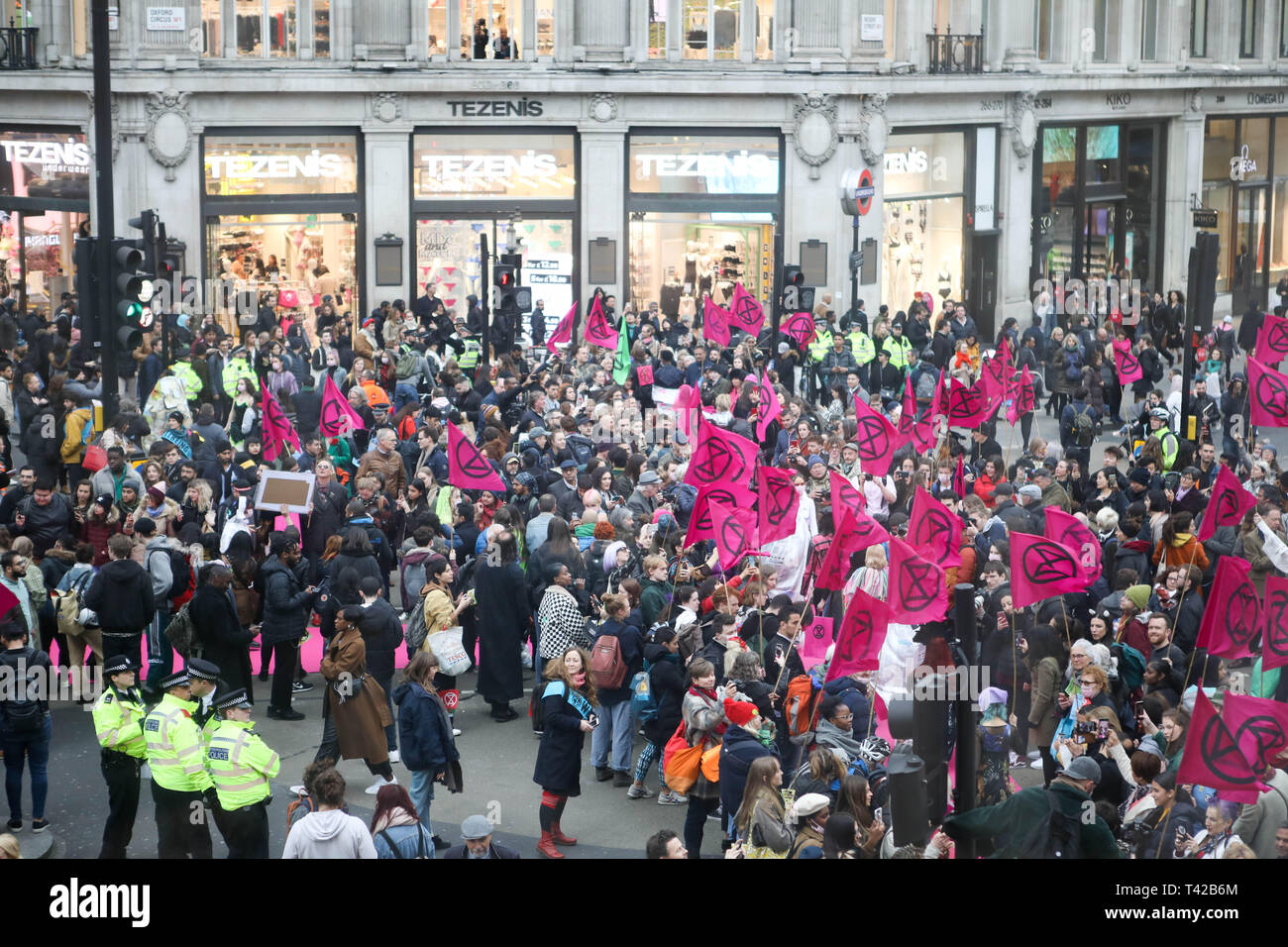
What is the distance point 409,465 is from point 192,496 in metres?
3.73

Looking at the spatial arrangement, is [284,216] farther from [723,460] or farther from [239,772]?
[239,772]

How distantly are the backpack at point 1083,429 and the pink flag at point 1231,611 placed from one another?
1091 centimetres

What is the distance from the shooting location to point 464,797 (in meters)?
13.4

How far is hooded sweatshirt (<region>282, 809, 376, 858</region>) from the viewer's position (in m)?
9.73

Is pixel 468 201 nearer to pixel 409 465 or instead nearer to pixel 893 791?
pixel 409 465

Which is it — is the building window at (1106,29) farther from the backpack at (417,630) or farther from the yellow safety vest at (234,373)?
the backpack at (417,630)

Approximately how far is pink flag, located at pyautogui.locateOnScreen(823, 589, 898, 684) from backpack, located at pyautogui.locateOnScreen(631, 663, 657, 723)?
179 cm

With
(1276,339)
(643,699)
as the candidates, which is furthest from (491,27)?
(643,699)

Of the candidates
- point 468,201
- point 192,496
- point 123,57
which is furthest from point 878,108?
point 192,496

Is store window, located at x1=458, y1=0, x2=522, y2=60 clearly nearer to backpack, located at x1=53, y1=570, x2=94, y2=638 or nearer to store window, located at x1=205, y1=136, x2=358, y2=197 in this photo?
store window, located at x1=205, y1=136, x2=358, y2=197

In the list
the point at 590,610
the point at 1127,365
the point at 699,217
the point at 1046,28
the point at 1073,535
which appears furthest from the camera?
the point at 1046,28

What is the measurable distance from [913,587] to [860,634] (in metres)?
0.75

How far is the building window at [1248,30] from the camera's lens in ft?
148

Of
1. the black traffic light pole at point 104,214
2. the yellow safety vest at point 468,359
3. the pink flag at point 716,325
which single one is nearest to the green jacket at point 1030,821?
the black traffic light pole at point 104,214
